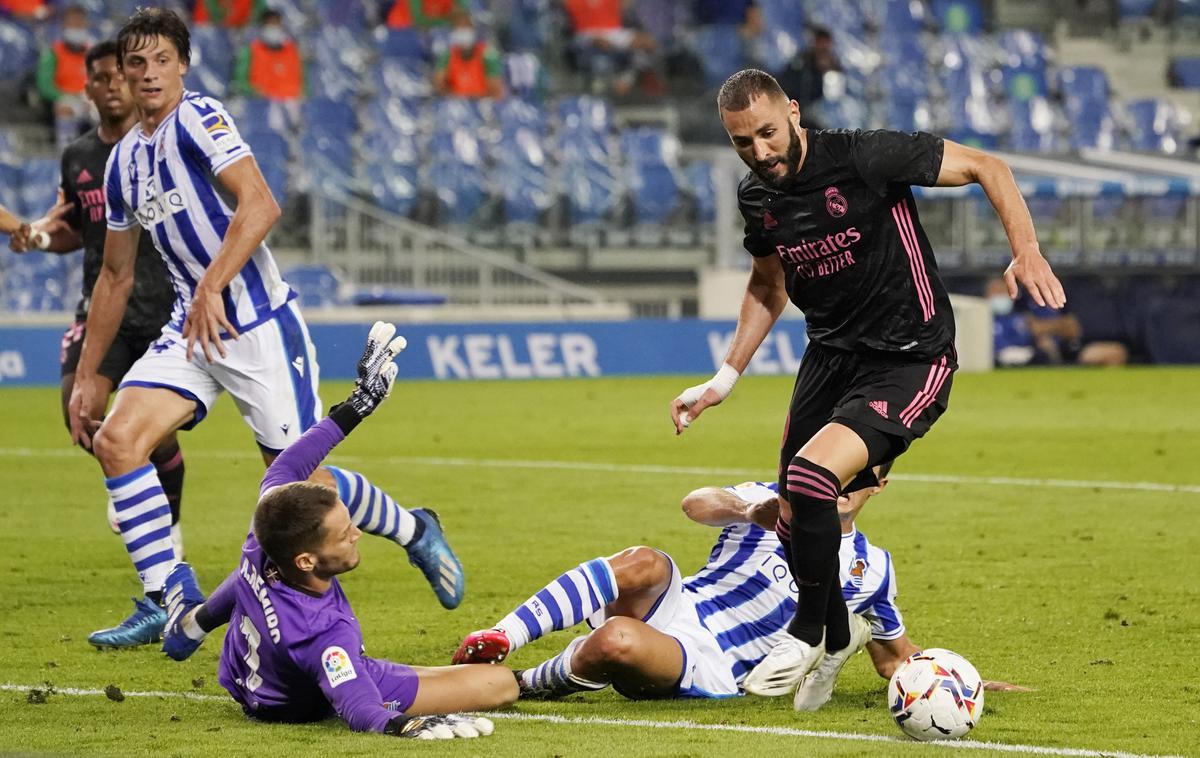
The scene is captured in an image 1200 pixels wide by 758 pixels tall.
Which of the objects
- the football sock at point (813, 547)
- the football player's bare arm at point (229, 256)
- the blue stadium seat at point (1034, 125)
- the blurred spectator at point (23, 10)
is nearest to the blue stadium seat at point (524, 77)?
the blurred spectator at point (23, 10)

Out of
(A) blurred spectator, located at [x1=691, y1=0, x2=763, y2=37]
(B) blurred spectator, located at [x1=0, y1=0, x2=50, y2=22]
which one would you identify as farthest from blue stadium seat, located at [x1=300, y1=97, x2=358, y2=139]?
(A) blurred spectator, located at [x1=691, y1=0, x2=763, y2=37]

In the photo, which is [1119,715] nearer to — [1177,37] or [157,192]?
[157,192]

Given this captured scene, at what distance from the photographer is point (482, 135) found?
75.6ft

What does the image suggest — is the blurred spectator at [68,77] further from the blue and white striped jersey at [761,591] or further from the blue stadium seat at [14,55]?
the blue and white striped jersey at [761,591]

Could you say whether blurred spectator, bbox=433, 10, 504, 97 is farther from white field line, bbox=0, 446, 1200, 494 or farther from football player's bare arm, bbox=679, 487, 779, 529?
football player's bare arm, bbox=679, 487, 779, 529

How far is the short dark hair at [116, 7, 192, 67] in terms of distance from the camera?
6.57 metres

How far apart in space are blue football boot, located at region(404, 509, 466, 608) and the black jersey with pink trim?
1660 mm

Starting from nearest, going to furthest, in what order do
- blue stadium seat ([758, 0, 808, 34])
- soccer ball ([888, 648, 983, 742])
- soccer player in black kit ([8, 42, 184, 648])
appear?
soccer ball ([888, 648, 983, 742]) → soccer player in black kit ([8, 42, 184, 648]) → blue stadium seat ([758, 0, 808, 34])

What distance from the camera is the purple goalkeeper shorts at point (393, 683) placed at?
518 centimetres

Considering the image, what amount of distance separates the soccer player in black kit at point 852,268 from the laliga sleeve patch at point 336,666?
1345mm

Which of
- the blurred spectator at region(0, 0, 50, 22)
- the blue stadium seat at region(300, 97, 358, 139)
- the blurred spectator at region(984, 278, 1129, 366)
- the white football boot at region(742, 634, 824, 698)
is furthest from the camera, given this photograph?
the blue stadium seat at region(300, 97, 358, 139)

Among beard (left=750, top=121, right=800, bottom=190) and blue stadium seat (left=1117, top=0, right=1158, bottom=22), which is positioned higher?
blue stadium seat (left=1117, top=0, right=1158, bottom=22)

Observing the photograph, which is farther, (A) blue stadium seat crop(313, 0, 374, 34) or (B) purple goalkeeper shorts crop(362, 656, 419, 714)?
(A) blue stadium seat crop(313, 0, 374, 34)

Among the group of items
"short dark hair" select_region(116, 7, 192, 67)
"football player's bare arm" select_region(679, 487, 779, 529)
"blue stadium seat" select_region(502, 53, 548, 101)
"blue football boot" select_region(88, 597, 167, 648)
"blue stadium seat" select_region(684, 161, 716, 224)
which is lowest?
"blue stadium seat" select_region(684, 161, 716, 224)
